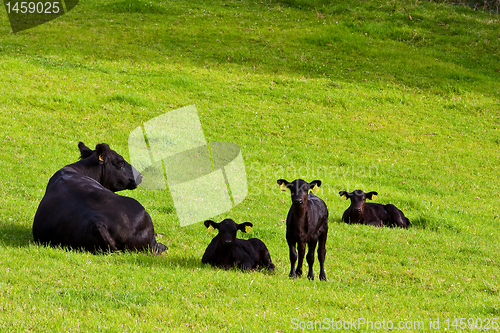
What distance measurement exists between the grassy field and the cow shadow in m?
0.09

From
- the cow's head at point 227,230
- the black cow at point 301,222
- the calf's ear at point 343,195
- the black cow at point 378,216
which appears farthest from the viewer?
the black cow at point 378,216

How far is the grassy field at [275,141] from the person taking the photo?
26.2 feet

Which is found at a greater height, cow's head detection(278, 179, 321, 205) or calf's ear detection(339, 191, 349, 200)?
cow's head detection(278, 179, 321, 205)

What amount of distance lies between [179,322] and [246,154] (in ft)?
59.2

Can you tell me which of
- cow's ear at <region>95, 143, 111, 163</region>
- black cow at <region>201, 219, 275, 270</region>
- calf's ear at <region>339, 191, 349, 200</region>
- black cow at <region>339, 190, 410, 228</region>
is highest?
cow's ear at <region>95, 143, 111, 163</region>

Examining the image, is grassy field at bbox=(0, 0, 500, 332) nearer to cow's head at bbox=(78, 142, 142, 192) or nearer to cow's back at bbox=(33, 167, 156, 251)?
cow's back at bbox=(33, 167, 156, 251)

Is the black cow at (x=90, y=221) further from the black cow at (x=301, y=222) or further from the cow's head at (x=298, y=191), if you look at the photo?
the cow's head at (x=298, y=191)

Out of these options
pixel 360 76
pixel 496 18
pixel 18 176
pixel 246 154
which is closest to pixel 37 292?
pixel 18 176

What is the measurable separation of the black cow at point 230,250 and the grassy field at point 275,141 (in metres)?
0.43

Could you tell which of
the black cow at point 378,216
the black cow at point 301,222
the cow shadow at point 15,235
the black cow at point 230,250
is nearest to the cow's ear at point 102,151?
the cow shadow at point 15,235

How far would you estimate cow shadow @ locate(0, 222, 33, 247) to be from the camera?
34.9ft

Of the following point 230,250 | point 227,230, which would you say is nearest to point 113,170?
point 227,230

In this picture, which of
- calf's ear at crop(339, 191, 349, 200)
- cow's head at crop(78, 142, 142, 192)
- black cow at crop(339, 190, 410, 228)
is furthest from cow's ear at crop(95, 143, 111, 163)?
black cow at crop(339, 190, 410, 228)

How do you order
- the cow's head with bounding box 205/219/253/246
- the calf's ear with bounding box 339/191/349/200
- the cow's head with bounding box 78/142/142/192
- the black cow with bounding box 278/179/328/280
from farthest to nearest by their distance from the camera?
the calf's ear with bounding box 339/191/349/200 → the cow's head with bounding box 78/142/142/192 → the cow's head with bounding box 205/219/253/246 → the black cow with bounding box 278/179/328/280
